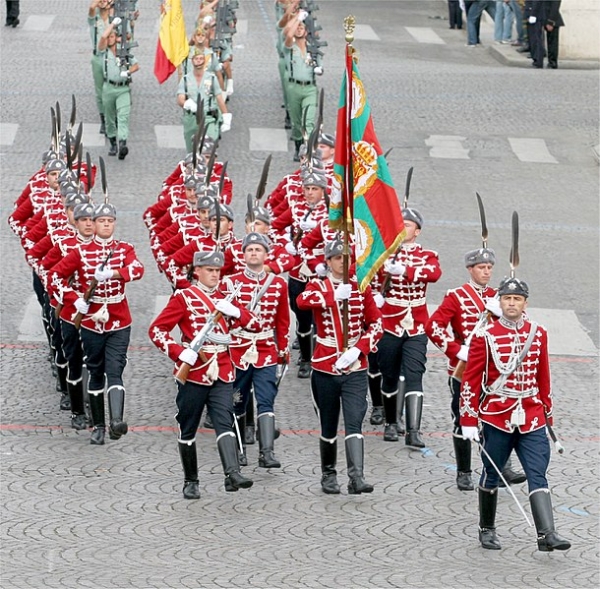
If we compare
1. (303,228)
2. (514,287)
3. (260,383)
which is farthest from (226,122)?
(514,287)

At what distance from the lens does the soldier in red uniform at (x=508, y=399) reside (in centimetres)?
1089

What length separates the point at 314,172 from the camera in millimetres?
15422

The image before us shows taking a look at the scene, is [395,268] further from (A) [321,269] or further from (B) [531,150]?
(B) [531,150]

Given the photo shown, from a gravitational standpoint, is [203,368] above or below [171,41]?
below

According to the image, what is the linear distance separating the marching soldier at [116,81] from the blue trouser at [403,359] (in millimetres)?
10991

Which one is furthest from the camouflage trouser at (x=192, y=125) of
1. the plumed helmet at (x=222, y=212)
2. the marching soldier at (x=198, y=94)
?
the plumed helmet at (x=222, y=212)

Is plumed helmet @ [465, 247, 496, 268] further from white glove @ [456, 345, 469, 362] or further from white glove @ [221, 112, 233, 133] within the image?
white glove @ [221, 112, 233, 133]

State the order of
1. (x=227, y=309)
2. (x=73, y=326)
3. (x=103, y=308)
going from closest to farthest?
(x=227, y=309), (x=103, y=308), (x=73, y=326)

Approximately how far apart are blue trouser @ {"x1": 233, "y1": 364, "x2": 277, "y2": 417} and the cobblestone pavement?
0.51 meters

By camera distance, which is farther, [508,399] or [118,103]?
[118,103]

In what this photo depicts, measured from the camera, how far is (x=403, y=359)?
13.3m

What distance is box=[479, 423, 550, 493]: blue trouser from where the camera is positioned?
10844mm

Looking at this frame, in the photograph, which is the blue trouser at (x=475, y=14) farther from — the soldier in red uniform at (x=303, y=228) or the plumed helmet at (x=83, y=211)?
the plumed helmet at (x=83, y=211)

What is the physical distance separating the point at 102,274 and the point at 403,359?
2568 millimetres
